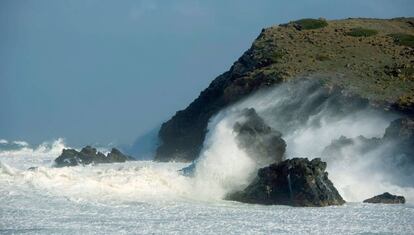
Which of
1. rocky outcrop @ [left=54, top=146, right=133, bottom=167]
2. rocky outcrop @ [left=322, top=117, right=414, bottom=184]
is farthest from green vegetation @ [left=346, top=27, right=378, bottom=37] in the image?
rocky outcrop @ [left=322, top=117, right=414, bottom=184]

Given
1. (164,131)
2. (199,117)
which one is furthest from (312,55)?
(164,131)

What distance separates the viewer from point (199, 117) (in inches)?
2165

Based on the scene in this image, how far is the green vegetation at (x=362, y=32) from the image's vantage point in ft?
194

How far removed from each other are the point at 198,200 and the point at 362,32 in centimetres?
3662

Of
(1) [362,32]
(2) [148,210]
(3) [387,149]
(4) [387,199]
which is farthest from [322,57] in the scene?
(2) [148,210]

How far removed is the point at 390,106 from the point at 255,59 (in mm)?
14386

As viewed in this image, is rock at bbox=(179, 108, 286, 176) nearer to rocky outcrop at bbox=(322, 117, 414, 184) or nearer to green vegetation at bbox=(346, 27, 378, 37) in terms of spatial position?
rocky outcrop at bbox=(322, 117, 414, 184)

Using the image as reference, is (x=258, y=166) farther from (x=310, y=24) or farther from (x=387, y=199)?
(x=310, y=24)

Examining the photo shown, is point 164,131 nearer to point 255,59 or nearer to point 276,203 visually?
point 255,59

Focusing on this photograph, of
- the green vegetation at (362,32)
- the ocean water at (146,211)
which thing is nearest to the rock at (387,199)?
the ocean water at (146,211)

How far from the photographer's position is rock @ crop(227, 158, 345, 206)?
87.5 ft

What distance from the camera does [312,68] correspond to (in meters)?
50.3

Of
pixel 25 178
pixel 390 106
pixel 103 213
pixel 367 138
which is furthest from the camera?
pixel 390 106

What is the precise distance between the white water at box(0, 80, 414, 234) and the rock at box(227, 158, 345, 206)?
83 cm
